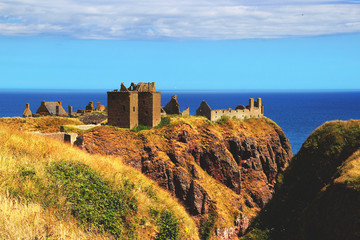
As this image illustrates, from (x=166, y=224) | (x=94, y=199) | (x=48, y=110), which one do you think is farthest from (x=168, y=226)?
(x=48, y=110)

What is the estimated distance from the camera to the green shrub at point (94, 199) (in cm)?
1386

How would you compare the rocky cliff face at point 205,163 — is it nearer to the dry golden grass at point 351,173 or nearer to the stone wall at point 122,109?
the stone wall at point 122,109

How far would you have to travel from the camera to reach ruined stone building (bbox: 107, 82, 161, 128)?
1820 inches

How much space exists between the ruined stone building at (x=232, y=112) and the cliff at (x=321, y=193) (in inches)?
1028

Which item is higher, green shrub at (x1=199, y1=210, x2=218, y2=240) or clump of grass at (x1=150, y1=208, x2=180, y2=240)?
clump of grass at (x1=150, y1=208, x2=180, y2=240)

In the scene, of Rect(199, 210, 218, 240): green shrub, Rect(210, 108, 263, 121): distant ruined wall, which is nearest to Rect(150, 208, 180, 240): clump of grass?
Rect(199, 210, 218, 240): green shrub

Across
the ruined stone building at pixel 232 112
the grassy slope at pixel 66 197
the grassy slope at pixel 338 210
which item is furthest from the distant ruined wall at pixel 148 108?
the grassy slope at pixel 338 210

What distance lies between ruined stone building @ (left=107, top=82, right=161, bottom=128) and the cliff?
2238cm

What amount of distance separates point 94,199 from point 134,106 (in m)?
32.4

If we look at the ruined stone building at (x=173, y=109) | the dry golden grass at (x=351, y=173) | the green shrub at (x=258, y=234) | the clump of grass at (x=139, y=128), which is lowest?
the green shrub at (x=258, y=234)

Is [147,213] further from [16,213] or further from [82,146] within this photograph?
[82,146]

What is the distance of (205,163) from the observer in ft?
160

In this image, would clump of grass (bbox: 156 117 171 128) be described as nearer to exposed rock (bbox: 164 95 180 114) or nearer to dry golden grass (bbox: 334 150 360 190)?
exposed rock (bbox: 164 95 180 114)

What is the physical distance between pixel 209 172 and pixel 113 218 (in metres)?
34.9
